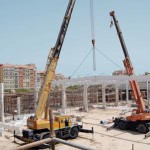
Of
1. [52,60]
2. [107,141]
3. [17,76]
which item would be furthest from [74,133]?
[17,76]

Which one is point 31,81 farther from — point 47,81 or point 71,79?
point 47,81

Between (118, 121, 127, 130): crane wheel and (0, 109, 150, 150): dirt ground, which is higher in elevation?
(118, 121, 127, 130): crane wheel

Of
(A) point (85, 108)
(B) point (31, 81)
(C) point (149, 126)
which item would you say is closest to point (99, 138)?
(C) point (149, 126)

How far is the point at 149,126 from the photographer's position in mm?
20000

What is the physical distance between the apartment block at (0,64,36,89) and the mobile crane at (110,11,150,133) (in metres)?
78.5

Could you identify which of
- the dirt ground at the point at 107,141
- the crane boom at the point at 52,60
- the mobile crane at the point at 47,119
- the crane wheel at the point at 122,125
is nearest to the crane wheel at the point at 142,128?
the dirt ground at the point at 107,141

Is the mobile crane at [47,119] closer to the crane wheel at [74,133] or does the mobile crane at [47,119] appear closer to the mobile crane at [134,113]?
the crane wheel at [74,133]

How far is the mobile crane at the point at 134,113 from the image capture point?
66.6 feet

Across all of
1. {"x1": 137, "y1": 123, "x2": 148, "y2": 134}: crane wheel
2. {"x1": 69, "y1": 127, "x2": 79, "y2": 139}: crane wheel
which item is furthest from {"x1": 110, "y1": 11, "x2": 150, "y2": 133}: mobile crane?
{"x1": 69, "y1": 127, "x2": 79, "y2": 139}: crane wheel

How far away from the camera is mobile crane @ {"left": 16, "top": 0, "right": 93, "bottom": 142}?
1672cm

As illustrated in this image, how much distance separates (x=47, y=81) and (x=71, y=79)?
1009cm

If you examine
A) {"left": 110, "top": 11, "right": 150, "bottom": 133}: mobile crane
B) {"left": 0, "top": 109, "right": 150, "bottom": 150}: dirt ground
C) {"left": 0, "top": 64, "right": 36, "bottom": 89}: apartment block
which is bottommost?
{"left": 0, "top": 109, "right": 150, "bottom": 150}: dirt ground

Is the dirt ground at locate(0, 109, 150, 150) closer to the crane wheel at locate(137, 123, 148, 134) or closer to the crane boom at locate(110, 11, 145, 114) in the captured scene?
the crane wheel at locate(137, 123, 148, 134)


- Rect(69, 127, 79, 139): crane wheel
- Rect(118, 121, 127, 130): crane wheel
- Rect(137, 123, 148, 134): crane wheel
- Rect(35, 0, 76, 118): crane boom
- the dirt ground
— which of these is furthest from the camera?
Rect(118, 121, 127, 130): crane wheel
